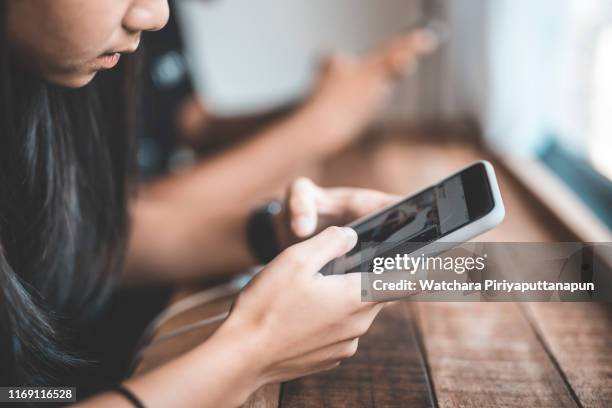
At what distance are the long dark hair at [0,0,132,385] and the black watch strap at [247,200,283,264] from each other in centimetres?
17

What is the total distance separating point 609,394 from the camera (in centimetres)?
52

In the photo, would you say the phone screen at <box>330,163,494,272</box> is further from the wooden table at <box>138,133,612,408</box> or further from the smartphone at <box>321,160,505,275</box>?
the wooden table at <box>138,133,612,408</box>

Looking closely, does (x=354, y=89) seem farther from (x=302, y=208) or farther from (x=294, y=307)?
(x=294, y=307)

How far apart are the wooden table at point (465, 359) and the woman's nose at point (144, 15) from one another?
0.33 metres

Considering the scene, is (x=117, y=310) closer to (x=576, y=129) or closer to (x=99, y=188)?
(x=99, y=188)

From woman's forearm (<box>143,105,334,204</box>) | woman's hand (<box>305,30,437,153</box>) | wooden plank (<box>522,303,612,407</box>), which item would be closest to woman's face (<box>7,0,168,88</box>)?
wooden plank (<box>522,303,612,407</box>)

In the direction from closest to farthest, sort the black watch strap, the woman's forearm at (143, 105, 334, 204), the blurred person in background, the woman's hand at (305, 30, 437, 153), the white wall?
1. the black watch strap
2. the blurred person in background
3. the woman's forearm at (143, 105, 334, 204)
4. the woman's hand at (305, 30, 437, 153)
5. the white wall

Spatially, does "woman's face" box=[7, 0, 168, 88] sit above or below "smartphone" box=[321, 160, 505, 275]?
above

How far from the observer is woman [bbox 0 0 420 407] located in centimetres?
44

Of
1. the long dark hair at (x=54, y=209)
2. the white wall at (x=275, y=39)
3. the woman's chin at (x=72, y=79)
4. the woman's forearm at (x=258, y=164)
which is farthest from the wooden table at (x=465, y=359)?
the white wall at (x=275, y=39)

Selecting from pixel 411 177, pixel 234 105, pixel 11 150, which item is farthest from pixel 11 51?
pixel 234 105

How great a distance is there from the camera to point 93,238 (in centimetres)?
70

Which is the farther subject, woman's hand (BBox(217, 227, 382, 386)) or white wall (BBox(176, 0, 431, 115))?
white wall (BBox(176, 0, 431, 115))

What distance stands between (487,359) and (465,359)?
22 mm
